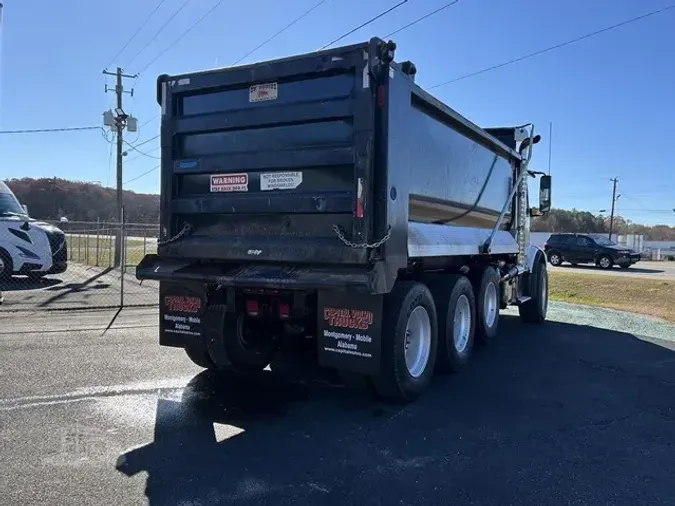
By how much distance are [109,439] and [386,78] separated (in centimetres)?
364

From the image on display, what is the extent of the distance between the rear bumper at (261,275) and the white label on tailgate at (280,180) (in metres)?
0.74

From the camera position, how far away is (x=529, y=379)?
6.25 m

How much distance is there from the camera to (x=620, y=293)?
15.8 m

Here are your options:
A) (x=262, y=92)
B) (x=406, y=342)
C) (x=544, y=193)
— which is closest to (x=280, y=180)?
(x=262, y=92)

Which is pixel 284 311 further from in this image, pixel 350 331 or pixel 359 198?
pixel 359 198

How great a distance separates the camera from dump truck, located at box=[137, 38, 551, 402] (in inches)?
181

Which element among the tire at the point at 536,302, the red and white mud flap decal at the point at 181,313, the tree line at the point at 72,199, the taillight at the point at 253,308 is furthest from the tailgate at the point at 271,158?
the tree line at the point at 72,199

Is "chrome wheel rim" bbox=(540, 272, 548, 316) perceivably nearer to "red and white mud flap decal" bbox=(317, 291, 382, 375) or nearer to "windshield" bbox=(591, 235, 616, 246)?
"red and white mud flap decal" bbox=(317, 291, 382, 375)

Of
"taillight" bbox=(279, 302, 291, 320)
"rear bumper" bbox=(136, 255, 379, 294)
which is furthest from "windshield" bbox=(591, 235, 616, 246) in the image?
"rear bumper" bbox=(136, 255, 379, 294)

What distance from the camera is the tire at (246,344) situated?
5398mm

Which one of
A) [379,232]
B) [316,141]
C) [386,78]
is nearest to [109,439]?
[379,232]

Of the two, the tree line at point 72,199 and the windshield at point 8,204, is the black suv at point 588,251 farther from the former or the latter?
the windshield at point 8,204

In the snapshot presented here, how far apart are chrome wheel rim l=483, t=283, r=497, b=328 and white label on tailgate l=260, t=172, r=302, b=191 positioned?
3.99 meters

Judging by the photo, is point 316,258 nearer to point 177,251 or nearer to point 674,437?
point 177,251
